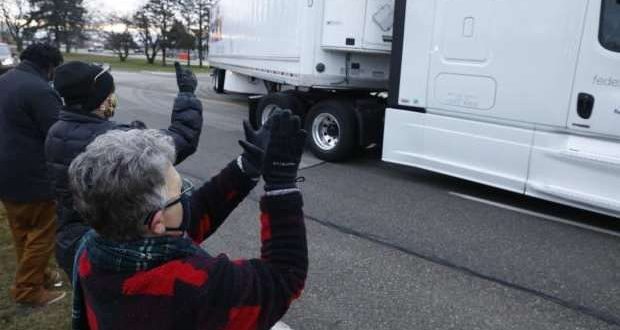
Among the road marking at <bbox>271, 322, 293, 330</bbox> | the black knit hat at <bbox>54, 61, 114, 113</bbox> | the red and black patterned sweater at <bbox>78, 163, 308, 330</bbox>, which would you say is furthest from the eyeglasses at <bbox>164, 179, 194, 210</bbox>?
the road marking at <bbox>271, 322, 293, 330</bbox>

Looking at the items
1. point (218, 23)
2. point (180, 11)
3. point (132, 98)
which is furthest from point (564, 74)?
point (180, 11)

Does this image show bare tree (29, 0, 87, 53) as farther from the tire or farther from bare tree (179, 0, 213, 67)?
the tire

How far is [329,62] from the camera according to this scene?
8.11 m

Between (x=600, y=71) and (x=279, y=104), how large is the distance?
197 inches

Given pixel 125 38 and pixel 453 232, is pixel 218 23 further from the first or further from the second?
pixel 125 38

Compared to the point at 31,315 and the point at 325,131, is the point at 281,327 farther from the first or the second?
the point at 325,131

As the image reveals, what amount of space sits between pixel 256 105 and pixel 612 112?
6.00 meters

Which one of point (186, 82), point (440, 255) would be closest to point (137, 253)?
point (186, 82)

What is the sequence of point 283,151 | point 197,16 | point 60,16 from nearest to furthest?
point 283,151
point 197,16
point 60,16

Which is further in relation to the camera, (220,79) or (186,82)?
(220,79)

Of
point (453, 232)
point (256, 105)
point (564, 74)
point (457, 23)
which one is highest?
point (457, 23)

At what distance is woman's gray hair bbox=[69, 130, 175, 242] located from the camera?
137 cm

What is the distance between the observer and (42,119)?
321 centimetres

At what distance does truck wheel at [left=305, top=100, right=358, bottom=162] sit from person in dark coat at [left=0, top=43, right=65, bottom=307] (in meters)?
4.88
